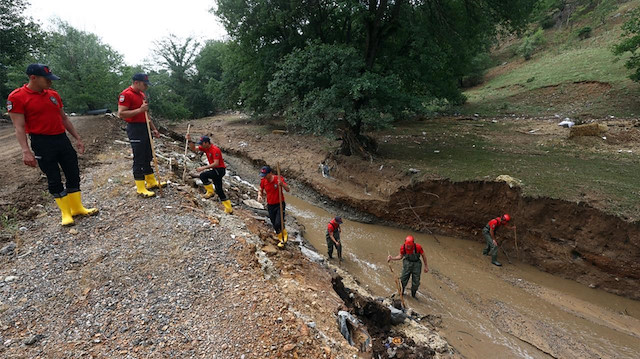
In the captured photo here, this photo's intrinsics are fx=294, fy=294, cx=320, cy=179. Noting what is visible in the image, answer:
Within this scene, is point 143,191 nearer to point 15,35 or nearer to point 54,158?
point 54,158

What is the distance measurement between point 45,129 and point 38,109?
11.2 inches

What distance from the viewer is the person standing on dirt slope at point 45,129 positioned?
13.1 ft

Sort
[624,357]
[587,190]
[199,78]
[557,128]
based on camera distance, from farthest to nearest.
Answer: [199,78], [557,128], [587,190], [624,357]

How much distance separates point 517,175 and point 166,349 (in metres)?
9.68

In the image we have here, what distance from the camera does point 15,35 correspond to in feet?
40.3

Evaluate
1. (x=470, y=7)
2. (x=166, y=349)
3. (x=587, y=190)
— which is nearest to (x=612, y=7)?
(x=470, y=7)

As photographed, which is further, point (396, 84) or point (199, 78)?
point (199, 78)

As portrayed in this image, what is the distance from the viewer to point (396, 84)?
32.9ft

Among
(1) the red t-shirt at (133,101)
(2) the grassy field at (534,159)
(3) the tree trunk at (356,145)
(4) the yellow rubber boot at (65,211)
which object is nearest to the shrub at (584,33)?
(2) the grassy field at (534,159)

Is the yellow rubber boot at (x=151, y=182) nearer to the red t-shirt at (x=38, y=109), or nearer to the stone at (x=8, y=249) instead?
the red t-shirt at (x=38, y=109)

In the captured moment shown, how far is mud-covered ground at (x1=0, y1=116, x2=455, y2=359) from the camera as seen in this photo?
321 centimetres

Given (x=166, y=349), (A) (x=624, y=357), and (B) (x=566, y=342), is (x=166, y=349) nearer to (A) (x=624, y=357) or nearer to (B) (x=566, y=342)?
(B) (x=566, y=342)

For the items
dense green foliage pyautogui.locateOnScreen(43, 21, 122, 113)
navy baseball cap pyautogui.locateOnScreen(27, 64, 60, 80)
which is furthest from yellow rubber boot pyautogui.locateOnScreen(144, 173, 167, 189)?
dense green foliage pyautogui.locateOnScreen(43, 21, 122, 113)

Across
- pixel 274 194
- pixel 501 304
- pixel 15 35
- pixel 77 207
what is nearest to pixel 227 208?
pixel 274 194
